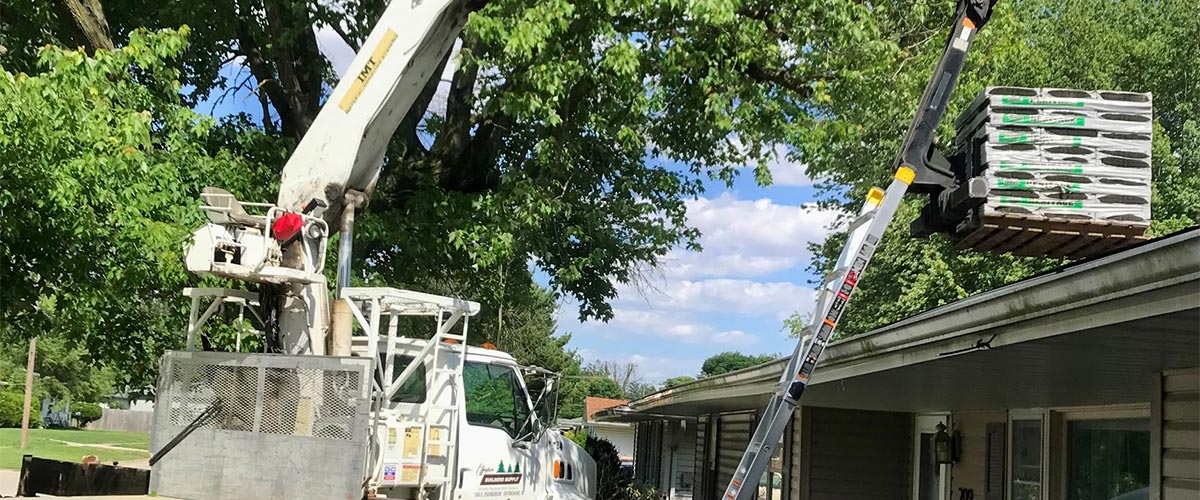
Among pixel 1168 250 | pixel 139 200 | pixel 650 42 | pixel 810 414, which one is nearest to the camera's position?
pixel 1168 250

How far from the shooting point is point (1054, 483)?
958cm

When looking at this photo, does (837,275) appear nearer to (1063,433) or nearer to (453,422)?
(453,422)

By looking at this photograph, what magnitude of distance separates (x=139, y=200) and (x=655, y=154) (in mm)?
7540

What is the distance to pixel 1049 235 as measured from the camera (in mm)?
5707

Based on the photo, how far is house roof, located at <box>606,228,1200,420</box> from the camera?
396 centimetres

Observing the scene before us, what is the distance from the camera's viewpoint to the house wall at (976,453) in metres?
11.0

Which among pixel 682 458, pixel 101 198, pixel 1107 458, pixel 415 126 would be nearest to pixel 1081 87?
pixel 682 458

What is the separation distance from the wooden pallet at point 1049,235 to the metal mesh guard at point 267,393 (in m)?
3.72

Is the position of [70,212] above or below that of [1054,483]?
above

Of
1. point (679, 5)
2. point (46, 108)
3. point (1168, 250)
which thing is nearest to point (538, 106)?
point (679, 5)

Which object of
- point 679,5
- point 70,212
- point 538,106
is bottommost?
point 70,212

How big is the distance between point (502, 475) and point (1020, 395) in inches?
171

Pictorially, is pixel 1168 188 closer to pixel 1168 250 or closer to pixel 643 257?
pixel 643 257

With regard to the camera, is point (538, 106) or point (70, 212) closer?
point (70, 212)
